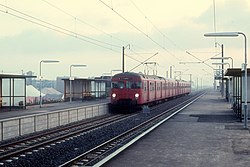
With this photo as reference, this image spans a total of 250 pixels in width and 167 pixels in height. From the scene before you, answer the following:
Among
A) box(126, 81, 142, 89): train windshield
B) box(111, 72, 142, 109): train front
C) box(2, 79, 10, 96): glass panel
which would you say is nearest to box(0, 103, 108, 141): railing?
box(111, 72, 142, 109): train front

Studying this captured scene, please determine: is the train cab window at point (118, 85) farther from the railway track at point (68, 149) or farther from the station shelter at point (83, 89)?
the station shelter at point (83, 89)

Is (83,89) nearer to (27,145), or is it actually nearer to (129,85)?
(129,85)

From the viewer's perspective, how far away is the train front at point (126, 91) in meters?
28.7

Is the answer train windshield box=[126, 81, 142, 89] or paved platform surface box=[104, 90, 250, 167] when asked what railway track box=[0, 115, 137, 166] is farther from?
train windshield box=[126, 81, 142, 89]

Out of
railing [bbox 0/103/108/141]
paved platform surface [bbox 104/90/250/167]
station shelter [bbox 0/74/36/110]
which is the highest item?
station shelter [bbox 0/74/36/110]

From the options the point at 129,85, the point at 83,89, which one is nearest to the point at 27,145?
the point at 129,85

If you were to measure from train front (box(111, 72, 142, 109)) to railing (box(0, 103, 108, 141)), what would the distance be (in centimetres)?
298

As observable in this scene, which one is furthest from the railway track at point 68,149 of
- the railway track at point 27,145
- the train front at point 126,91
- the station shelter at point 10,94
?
the station shelter at point 10,94

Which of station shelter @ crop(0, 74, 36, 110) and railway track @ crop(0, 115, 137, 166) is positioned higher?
station shelter @ crop(0, 74, 36, 110)

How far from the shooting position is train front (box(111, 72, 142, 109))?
28.7m

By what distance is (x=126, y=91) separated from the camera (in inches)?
1139

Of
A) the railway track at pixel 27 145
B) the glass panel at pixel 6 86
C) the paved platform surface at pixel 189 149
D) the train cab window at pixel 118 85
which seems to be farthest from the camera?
the glass panel at pixel 6 86

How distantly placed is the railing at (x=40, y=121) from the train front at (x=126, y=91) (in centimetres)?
298

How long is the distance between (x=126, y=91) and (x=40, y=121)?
1100 centimetres
